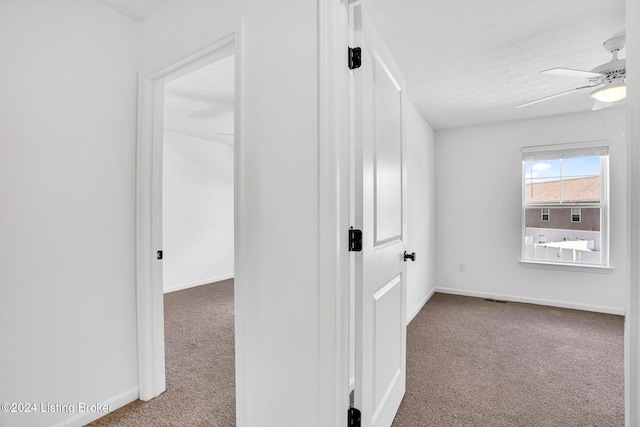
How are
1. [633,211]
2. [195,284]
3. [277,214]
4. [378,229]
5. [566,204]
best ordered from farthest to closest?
[195,284]
[566,204]
[378,229]
[277,214]
[633,211]

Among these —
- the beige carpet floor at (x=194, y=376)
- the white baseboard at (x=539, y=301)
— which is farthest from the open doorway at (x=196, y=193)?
the white baseboard at (x=539, y=301)

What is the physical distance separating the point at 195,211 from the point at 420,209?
11.9 feet

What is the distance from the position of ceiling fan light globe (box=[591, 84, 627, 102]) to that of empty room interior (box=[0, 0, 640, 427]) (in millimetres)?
48

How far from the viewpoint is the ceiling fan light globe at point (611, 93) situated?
2213 millimetres

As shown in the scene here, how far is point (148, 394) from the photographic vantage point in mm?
1878

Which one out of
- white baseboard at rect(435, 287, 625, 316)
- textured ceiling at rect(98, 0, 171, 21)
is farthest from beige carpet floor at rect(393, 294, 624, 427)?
textured ceiling at rect(98, 0, 171, 21)

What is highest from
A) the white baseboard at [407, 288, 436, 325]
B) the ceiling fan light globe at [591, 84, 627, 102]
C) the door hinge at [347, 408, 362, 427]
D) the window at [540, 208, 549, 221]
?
the ceiling fan light globe at [591, 84, 627, 102]

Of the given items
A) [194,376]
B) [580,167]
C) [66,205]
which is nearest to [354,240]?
[66,205]

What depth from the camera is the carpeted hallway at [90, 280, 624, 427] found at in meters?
1.77

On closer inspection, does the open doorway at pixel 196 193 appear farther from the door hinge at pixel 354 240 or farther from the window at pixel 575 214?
Result: the window at pixel 575 214

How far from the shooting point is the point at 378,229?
4.65 ft

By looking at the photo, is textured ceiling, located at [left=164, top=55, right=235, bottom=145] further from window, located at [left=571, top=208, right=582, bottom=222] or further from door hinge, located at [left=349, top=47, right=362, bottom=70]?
window, located at [left=571, top=208, right=582, bottom=222]

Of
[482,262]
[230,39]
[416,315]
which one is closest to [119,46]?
[230,39]

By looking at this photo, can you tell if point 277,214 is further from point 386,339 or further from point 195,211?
point 195,211
